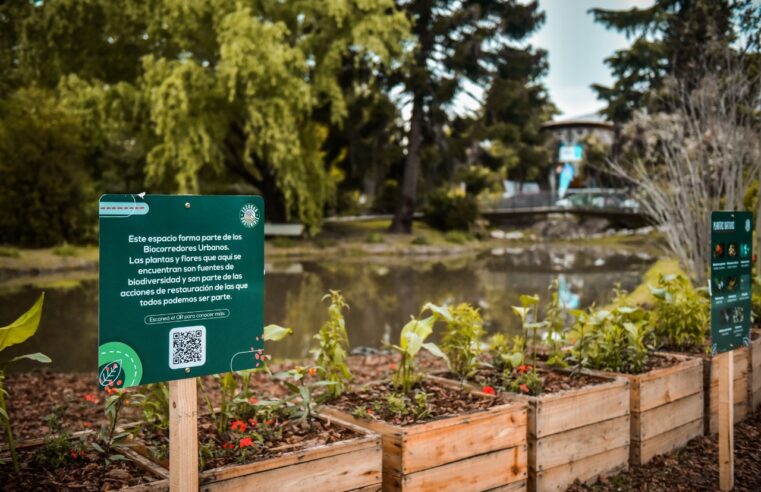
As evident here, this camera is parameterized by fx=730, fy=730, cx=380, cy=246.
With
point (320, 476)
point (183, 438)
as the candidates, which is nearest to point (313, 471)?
point (320, 476)

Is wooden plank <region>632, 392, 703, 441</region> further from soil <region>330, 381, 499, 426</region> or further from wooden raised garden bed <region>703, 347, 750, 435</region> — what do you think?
soil <region>330, 381, 499, 426</region>

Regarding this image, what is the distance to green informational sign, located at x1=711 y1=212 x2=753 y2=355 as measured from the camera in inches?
161

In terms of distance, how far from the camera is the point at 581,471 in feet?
13.3

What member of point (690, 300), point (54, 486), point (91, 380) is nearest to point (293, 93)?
point (91, 380)

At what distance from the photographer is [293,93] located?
2162 cm

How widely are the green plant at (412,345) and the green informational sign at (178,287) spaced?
1.15 meters

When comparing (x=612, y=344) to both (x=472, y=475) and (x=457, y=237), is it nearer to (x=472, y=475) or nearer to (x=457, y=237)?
(x=472, y=475)

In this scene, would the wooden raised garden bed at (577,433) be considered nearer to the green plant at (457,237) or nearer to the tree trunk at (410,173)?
the tree trunk at (410,173)

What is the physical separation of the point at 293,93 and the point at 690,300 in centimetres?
1751

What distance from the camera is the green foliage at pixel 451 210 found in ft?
108

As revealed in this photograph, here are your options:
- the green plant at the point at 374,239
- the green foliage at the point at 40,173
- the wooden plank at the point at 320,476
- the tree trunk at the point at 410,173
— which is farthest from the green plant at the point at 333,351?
the tree trunk at the point at 410,173

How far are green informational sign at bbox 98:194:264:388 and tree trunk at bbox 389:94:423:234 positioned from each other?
1055 inches

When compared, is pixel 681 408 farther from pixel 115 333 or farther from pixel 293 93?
pixel 293 93

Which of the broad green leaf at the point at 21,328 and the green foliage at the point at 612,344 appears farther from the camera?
the green foliage at the point at 612,344
